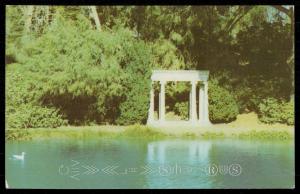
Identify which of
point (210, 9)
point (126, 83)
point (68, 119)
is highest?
point (210, 9)

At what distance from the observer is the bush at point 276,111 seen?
38.2 ft

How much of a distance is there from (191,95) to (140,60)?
126 cm

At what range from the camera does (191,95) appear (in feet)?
38.5

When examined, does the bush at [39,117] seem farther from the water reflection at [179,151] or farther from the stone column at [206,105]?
the stone column at [206,105]

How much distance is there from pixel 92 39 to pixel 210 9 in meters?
2.44

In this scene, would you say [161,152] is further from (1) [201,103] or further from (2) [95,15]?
(2) [95,15]

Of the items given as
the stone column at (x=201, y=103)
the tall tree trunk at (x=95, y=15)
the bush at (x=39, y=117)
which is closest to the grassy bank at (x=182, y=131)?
the bush at (x=39, y=117)

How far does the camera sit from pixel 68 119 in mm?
11625

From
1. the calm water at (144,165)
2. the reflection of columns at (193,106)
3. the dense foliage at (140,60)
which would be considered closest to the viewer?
the calm water at (144,165)

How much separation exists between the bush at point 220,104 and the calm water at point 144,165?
0.61 m

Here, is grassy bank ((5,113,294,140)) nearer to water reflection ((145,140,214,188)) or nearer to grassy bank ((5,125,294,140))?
grassy bank ((5,125,294,140))
